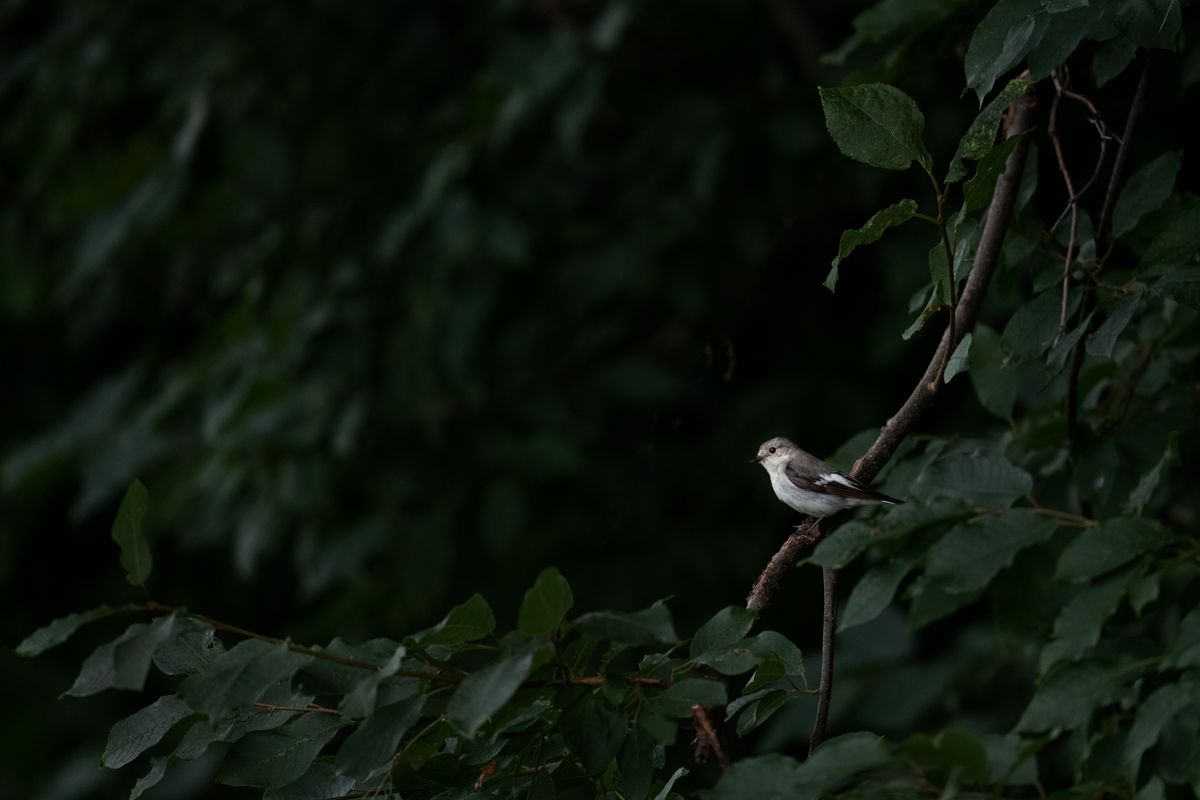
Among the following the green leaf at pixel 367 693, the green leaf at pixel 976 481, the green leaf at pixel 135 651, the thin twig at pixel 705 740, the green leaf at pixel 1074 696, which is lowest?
the green leaf at pixel 1074 696

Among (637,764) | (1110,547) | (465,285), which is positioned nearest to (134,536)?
(637,764)

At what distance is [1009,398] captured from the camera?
2.53 metres

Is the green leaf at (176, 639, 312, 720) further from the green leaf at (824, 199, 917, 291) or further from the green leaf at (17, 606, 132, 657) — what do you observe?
the green leaf at (824, 199, 917, 291)

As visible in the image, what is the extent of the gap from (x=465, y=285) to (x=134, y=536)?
375 cm

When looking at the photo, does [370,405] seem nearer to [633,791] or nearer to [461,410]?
[461,410]

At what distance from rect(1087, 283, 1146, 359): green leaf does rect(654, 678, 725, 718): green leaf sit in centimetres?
76

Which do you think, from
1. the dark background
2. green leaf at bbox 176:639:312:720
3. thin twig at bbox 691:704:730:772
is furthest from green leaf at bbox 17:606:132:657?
the dark background

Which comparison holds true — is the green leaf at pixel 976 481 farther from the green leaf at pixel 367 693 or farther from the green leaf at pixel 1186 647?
the green leaf at pixel 367 693

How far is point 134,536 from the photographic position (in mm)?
1628

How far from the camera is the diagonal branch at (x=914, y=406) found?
1899 mm

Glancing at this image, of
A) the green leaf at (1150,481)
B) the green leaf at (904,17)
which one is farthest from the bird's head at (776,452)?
the green leaf at (1150,481)

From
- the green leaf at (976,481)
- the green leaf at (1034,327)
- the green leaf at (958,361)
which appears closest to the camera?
the green leaf at (958,361)

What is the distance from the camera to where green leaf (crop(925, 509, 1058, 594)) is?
6.93ft

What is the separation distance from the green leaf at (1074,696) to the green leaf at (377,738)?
0.86 metres
